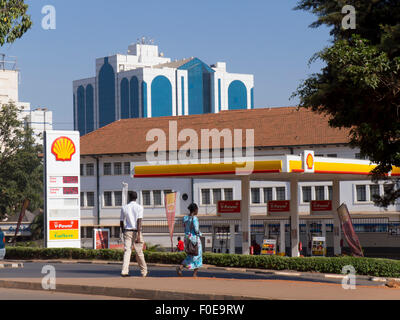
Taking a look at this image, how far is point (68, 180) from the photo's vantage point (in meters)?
32.8

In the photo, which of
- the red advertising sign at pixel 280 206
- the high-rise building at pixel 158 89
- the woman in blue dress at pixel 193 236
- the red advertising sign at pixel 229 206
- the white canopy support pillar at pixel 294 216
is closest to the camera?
the woman in blue dress at pixel 193 236

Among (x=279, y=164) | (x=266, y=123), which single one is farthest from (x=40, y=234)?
(x=279, y=164)

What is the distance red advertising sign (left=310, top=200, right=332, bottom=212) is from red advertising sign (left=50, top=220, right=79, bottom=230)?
1288 cm

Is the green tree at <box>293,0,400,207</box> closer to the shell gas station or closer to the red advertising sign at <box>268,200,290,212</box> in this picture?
the shell gas station

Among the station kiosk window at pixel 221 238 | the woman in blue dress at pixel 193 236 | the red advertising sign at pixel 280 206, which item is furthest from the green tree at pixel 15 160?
the woman in blue dress at pixel 193 236

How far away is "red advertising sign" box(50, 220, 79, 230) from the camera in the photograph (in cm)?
3222

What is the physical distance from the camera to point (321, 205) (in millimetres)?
40000

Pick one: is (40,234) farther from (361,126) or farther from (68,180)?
(361,126)

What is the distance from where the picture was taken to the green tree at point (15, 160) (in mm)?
69375

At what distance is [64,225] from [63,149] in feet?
10.1

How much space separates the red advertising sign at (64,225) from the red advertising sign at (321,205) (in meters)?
12.9

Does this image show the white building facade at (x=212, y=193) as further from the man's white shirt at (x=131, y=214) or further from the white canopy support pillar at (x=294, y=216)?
the man's white shirt at (x=131, y=214)

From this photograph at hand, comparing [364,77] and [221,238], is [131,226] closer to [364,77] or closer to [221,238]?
[364,77]

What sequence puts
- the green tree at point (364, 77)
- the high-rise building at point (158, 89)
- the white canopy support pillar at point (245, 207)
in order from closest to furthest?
1. the green tree at point (364, 77)
2. the white canopy support pillar at point (245, 207)
3. the high-rise building at point (158, 89)
